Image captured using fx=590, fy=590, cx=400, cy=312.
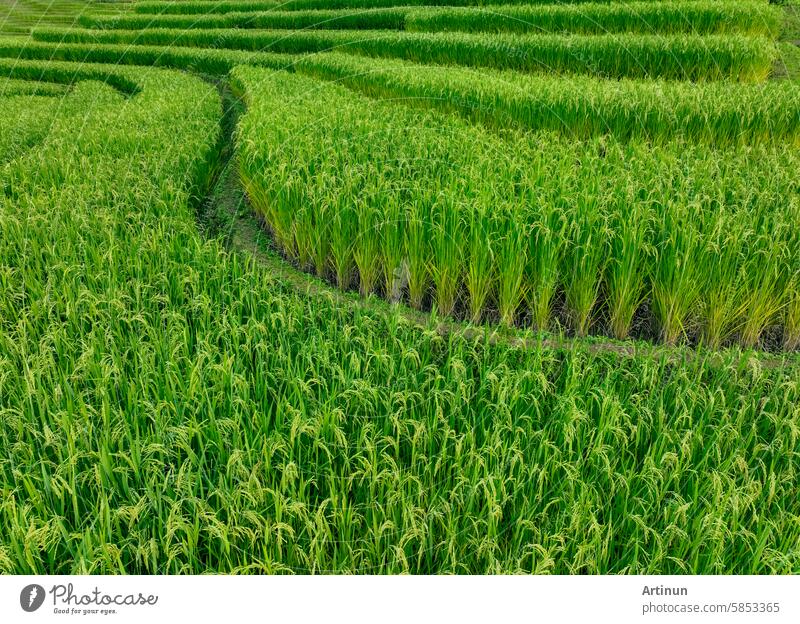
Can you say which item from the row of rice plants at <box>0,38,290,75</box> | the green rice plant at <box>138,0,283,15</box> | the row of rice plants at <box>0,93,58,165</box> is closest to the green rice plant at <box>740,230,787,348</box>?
the row of rice plants at <box>0,93,58,165</box>

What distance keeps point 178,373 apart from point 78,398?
392 mm

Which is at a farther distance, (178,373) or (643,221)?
(643,221)

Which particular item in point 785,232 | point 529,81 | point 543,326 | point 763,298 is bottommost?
point 543,326

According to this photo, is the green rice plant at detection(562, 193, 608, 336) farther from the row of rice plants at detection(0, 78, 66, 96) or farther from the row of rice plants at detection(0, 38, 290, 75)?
the row of rice plants at detection(0, 78, 66, 96)

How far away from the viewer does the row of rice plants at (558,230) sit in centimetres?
338

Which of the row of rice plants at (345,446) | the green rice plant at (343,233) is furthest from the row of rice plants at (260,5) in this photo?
the row of rice plants at (345,446)

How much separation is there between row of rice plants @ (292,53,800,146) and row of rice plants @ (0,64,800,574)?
11.7ft

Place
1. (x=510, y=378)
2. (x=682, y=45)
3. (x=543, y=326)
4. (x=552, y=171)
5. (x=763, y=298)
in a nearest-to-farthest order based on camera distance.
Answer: (x=510, y=378) < (x=763, y=298) < (x=543, y=326) < (x=552, y=171) < (x=682, y=45)

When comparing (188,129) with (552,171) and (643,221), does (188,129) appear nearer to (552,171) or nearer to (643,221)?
(552,171)

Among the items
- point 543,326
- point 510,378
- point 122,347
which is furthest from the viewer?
point 543,326

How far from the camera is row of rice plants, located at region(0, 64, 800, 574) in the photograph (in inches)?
74.2

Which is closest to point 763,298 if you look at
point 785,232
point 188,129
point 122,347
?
point 785,232
